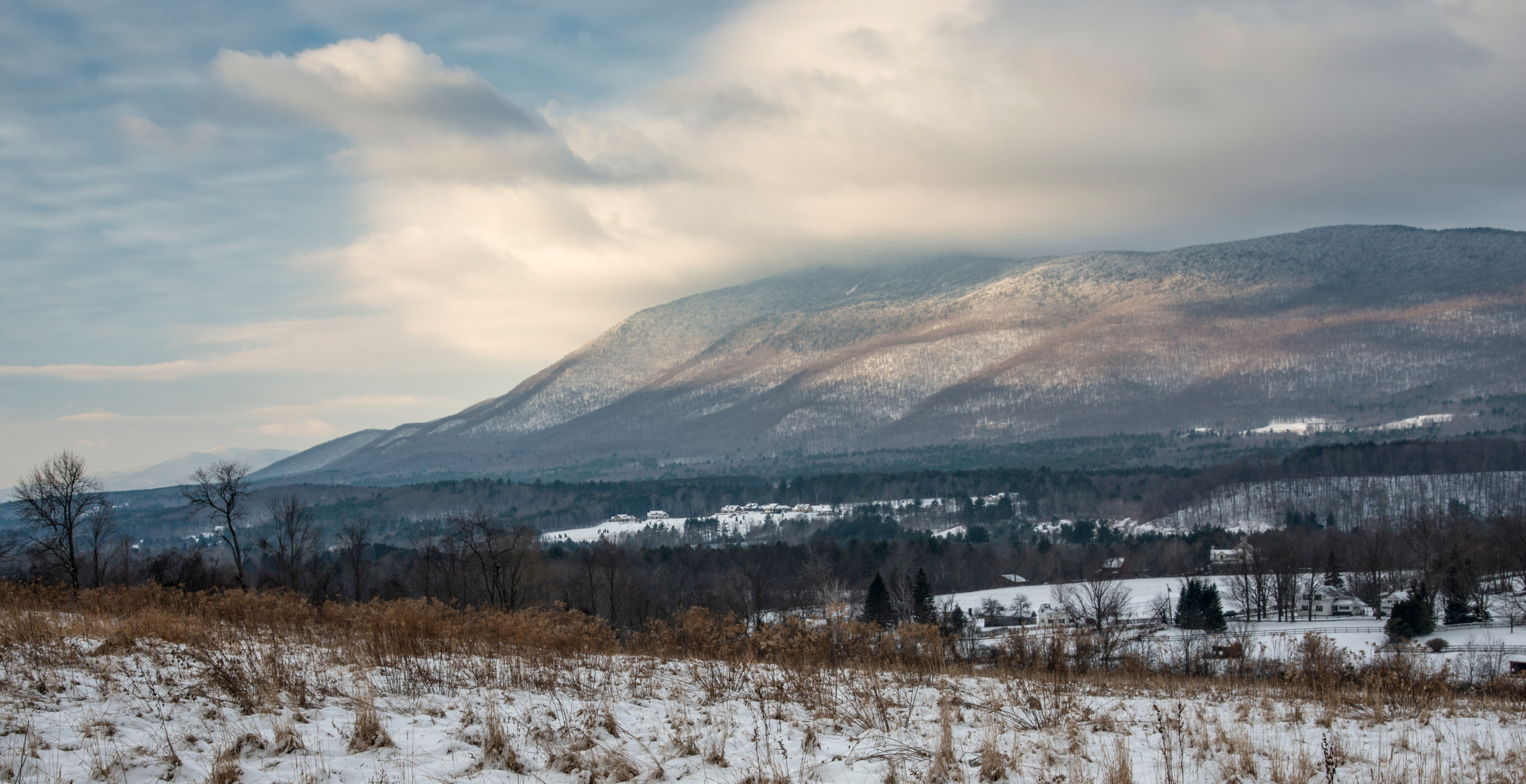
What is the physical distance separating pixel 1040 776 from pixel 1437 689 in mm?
10030

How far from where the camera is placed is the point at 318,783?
636cm

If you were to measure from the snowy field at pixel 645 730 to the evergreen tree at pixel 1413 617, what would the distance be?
48.8 meters

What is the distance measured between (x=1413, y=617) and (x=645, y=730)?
62.7 meters

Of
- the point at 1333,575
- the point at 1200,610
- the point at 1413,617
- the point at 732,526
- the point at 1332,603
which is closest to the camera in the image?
the point at 1413,617

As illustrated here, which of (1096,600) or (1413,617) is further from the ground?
(1413,617)

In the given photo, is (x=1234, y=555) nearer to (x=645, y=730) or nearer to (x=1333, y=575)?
(x=1333, y=575)

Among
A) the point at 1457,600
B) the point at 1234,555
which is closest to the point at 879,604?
the point at 1457,600

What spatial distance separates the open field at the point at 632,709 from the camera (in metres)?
7.03

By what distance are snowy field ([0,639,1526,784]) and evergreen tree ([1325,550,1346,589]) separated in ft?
286

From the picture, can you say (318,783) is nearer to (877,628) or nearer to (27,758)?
(27,758)

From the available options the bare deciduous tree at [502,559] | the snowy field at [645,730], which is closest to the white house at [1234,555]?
the bare deciduous tree at [502,559]

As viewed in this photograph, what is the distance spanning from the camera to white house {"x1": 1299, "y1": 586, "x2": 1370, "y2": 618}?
7731cm

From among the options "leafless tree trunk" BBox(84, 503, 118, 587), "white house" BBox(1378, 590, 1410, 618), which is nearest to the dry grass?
"leafless tree trunk" BBox(84, 503, 118, 587)

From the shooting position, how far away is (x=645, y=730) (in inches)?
330
